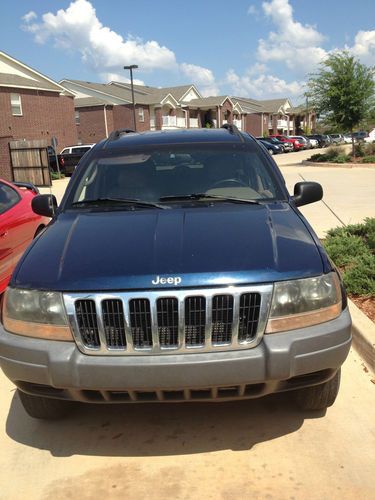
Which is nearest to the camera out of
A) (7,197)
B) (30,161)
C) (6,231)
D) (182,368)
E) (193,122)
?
(182,368)

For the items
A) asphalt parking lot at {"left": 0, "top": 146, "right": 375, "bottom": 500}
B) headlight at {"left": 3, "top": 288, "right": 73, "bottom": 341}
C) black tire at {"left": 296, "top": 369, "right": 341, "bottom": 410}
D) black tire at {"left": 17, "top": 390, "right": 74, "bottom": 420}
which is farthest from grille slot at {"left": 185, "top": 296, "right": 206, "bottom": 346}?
black tire at {"left": 17, "top": 390, "right": 74, "bottom": 420}

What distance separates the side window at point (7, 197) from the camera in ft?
18.0

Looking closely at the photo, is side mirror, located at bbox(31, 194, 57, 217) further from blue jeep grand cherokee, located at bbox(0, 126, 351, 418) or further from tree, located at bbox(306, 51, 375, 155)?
tree, located at bbox(306, 51, 375, 155)

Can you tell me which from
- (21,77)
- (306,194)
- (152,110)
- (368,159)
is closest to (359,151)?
(368,159)

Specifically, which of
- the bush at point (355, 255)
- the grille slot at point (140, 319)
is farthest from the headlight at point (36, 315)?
the bush at point (355, 255)

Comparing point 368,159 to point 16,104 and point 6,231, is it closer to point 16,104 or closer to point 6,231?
point 16,104

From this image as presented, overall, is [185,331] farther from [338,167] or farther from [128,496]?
[338,167]

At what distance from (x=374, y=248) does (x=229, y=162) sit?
8.75 ft

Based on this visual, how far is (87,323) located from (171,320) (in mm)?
440

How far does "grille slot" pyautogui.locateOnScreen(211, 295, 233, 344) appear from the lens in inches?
96.0

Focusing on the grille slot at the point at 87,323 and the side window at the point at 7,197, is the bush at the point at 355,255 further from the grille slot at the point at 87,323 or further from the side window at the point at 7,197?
the side window at the point at 7,197

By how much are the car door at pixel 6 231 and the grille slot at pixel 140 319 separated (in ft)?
9.56

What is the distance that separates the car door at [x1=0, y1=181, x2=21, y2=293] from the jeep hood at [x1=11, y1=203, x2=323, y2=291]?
6.46 ft

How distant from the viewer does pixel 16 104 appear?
29469 mm
